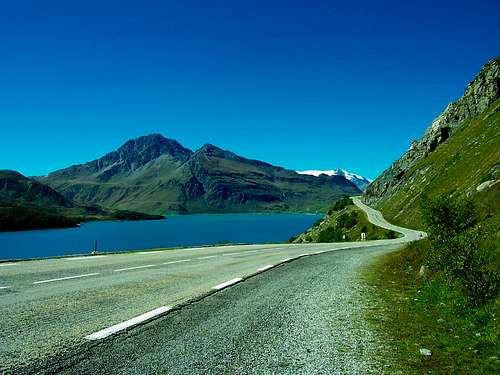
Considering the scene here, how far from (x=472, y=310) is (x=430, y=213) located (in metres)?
6.84

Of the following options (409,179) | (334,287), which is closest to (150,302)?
(334,287)

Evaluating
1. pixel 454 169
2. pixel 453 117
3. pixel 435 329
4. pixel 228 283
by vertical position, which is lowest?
pixel 435 329

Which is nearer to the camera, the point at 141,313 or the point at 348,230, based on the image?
the point at 141,313

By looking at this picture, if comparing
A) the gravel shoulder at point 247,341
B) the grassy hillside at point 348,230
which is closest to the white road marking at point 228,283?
the gravel shoulder at point 247,341

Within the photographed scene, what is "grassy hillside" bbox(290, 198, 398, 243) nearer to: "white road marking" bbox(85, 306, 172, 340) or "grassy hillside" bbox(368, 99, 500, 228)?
"grassy hillside" bbox(368, 99, 500, 228)

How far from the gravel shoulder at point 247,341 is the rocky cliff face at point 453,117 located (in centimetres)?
11820

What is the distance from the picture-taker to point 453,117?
13100cm

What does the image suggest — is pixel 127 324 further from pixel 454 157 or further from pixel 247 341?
pixel 454 157

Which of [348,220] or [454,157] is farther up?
[454,157]

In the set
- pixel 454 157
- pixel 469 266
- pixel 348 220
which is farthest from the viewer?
pixel 348 220

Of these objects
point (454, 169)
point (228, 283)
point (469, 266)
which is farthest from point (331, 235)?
point (469, 266)

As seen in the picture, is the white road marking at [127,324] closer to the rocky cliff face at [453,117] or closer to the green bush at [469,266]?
the green bush at [469,266]

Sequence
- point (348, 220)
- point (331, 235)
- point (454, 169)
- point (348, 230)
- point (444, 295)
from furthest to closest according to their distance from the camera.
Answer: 1. point (348, 220)
2. point (331, 235)
3. point (348, 230)
4. point (454, 169)
5. point (444, 295)

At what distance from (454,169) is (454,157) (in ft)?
32.6
